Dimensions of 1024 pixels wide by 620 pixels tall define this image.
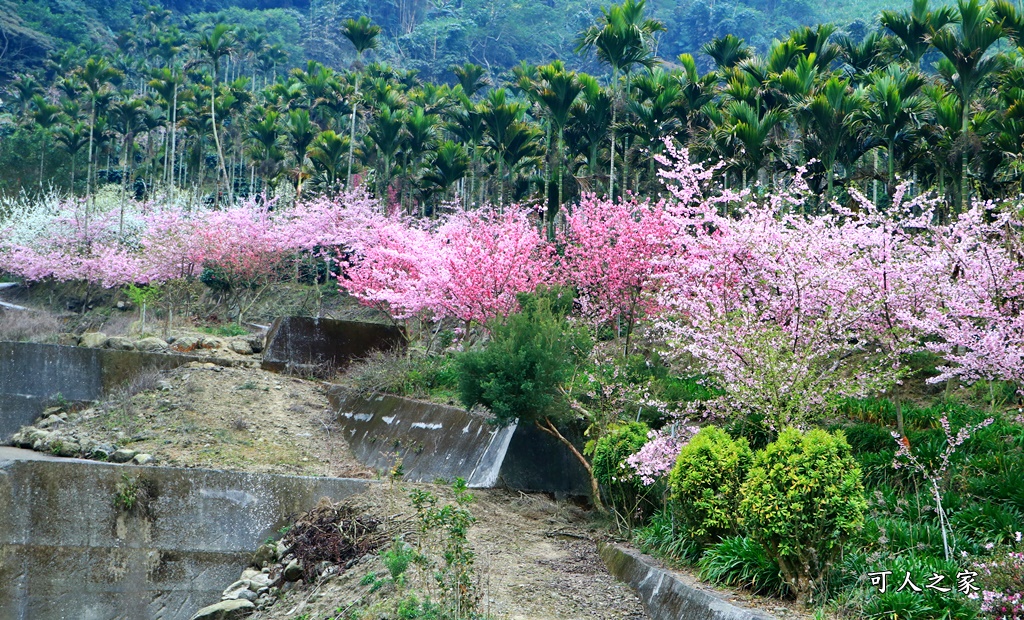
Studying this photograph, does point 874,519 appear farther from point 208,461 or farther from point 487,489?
point 208,461

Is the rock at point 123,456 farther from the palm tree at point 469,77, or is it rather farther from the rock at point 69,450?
the palm tree at point 469,77

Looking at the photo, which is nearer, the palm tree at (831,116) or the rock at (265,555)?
the rock at (265,555)

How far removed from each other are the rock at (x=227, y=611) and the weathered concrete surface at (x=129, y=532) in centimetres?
178

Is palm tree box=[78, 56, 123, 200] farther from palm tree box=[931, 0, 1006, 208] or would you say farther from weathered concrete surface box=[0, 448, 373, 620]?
palm tree box=[931, 0, 1006, 208]

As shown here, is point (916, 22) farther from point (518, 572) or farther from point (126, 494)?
point (126, 494)

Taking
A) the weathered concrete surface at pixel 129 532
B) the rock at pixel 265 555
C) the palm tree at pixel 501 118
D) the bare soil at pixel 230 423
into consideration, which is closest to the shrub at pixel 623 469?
the weathered concrete surface at pixel 129 532

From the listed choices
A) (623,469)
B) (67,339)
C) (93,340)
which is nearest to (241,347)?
(93,340)

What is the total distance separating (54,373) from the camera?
64.4 ft

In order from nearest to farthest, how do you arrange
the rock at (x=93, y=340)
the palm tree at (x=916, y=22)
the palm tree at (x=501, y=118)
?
the rock at (x=93, y=340), the palm tree at (x=916, y=22), the palm tree at (x=501, y=118)

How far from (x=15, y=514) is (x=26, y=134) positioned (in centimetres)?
4730

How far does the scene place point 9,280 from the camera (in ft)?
136

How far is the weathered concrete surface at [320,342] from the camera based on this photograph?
68.2ft

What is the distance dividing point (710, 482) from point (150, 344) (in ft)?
59.6

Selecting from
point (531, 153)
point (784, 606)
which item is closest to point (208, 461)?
point (784, 606)
